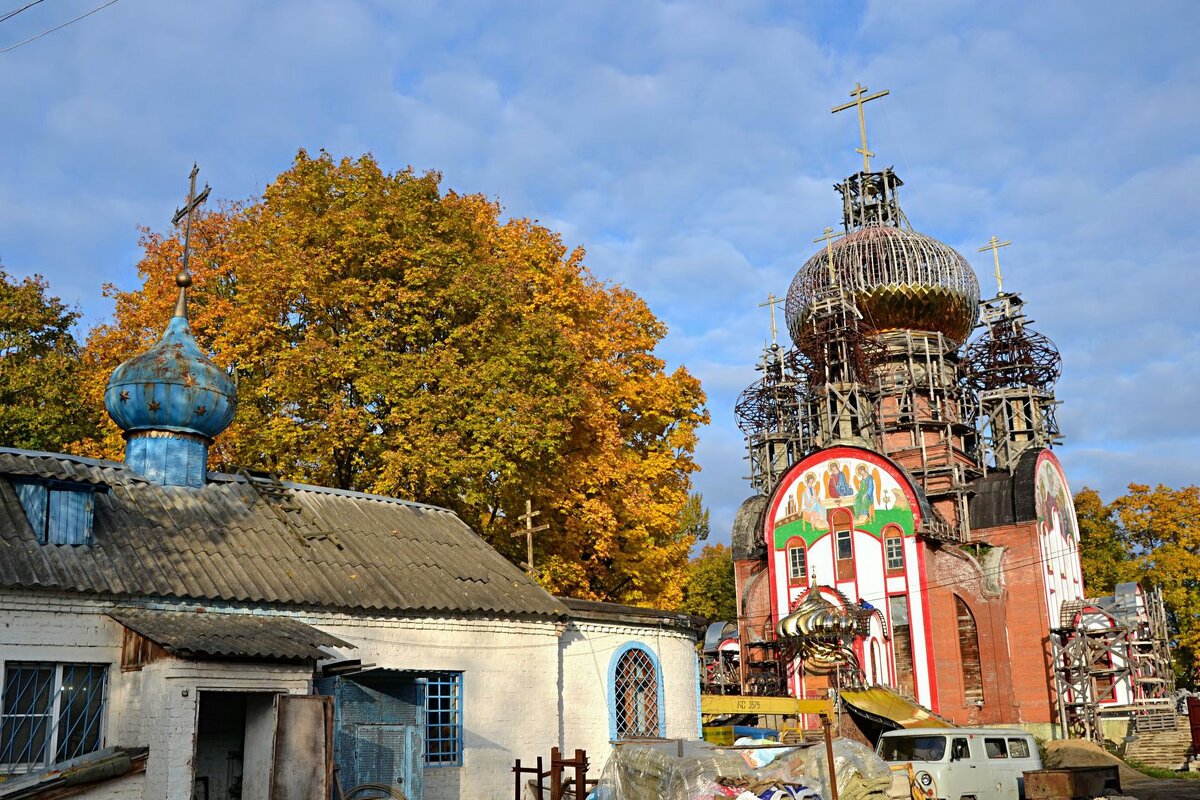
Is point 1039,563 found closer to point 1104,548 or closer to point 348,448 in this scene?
point 1104,548

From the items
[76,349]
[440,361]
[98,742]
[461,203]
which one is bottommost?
[98,742]

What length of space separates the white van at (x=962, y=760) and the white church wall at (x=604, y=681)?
3.49 m

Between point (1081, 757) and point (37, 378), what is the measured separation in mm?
25832

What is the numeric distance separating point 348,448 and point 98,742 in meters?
9.58

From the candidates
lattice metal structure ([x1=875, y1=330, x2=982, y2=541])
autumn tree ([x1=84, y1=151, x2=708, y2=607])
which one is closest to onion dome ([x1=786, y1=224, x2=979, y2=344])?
lattice metal structure ([x1=875, y1=330, x2=982, y2=541])

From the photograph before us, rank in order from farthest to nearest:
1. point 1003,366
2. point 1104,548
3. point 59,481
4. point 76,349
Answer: point 1104,548 < point 1003,366 < point 76,349 < point 59,481

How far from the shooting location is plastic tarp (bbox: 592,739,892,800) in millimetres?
13586

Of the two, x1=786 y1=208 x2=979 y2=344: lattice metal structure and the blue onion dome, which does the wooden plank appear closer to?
the blue onion dome

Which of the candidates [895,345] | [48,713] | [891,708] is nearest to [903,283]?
[895,345]

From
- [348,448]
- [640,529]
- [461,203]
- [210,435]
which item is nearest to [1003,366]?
[640,529]

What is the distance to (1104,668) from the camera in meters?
34.2

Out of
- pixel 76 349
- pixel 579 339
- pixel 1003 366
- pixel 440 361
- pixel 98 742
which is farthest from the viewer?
pixel 1003 366

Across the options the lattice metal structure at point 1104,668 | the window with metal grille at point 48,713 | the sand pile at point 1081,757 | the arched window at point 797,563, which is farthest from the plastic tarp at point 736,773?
the arched window at point 797,563

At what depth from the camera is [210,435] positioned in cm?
1670
